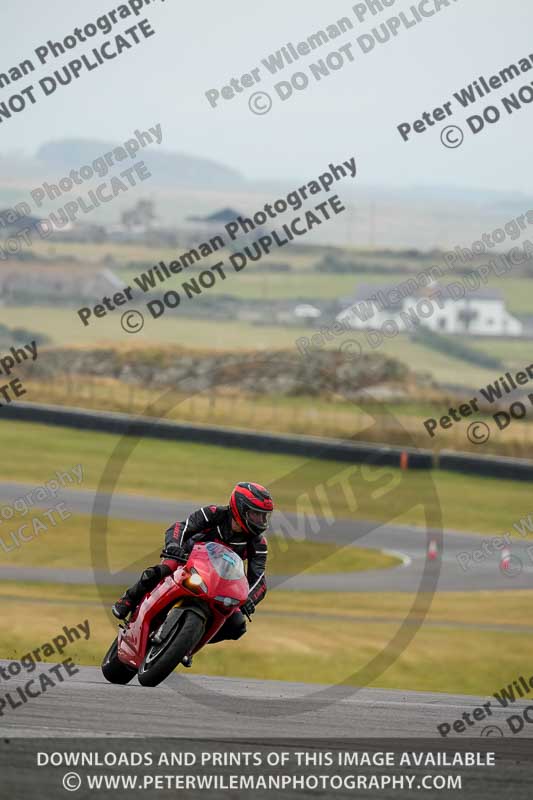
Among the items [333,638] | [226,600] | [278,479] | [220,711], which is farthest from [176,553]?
[278,479]

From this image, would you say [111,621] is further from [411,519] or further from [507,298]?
[507,298]

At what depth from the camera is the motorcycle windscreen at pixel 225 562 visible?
8234 millimetres

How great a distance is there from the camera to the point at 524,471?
36219mm

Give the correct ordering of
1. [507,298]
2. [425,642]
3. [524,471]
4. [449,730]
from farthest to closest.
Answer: [507,298]
[524,471]
[425,642]
[449,730]

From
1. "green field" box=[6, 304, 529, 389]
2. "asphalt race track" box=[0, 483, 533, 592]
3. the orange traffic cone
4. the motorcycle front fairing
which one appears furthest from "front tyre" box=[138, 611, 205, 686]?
"green field" box=[6, 304, 529, 389]

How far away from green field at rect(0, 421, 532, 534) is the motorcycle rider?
2247cm

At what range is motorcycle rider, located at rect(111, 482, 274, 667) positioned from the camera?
853cm

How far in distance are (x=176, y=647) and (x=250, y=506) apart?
44.1 inches

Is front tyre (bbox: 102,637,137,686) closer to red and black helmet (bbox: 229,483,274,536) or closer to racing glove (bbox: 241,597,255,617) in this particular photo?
racing glove (bbox: 241,597,255,617)

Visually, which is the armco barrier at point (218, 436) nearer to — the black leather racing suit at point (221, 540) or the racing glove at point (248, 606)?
the black leather racing suit at point (221, 540)

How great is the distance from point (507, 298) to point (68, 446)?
6715 cm

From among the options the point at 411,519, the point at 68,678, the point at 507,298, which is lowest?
the point at 507,298

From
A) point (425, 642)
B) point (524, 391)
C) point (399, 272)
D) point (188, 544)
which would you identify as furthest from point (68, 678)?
point (399, 272)

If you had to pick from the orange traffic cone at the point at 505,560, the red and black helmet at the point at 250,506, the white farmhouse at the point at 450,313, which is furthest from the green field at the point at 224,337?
the red and black helmet at the point at 250,506
